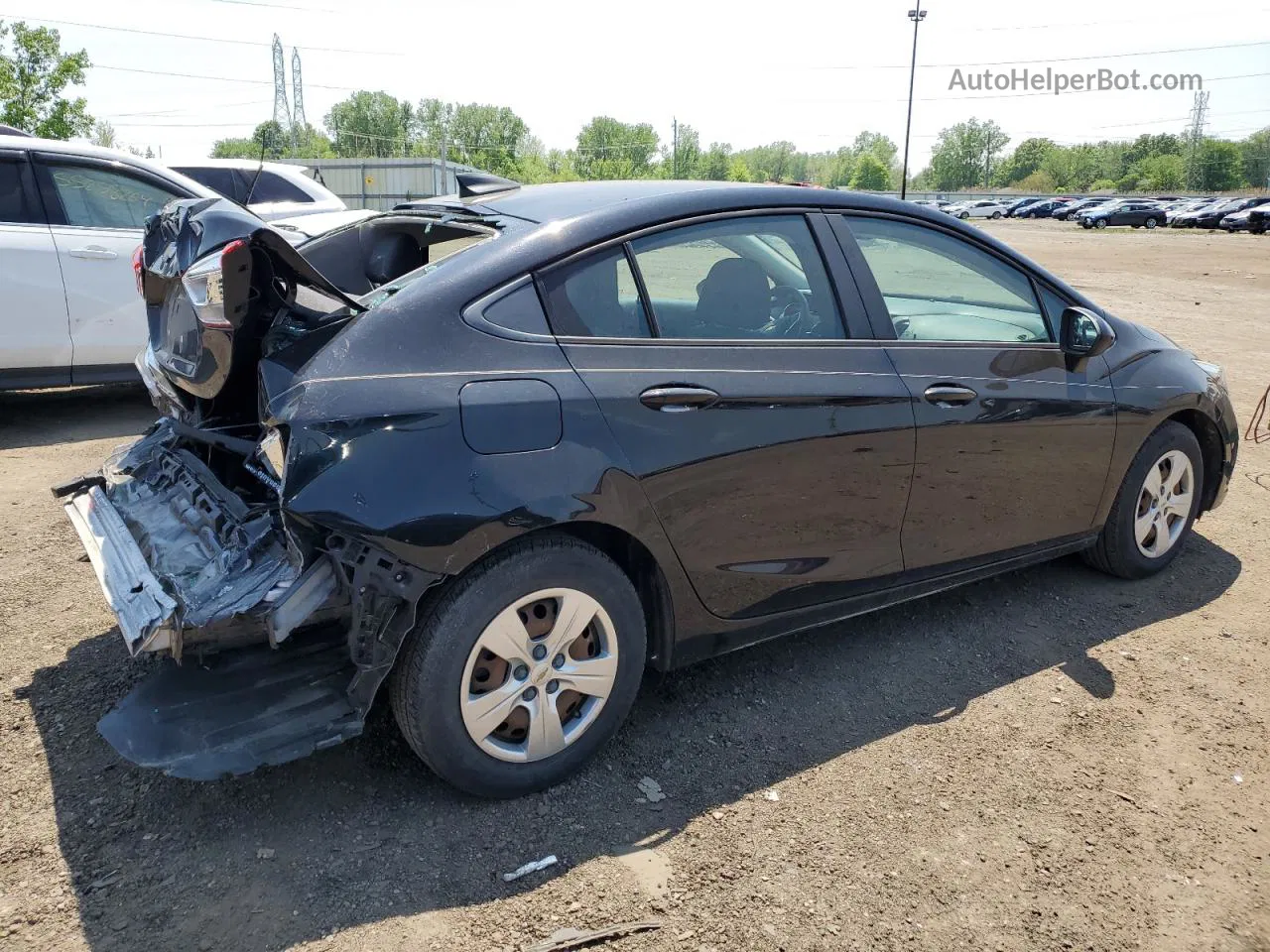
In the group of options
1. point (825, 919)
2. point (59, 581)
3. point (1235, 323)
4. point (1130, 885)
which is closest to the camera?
point (825, 919)

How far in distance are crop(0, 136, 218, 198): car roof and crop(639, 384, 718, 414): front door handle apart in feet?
14.8

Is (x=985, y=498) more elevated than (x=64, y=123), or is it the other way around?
(x=64, y=123)

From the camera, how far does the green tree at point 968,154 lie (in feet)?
419

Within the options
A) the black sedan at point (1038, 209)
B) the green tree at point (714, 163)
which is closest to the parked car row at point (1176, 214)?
the black sedan at point (1038, 209)

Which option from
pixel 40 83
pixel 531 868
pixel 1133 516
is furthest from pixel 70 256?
pixel 40 83

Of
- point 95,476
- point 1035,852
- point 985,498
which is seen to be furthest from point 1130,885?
point 95,476

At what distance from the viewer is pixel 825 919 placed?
2.45 meters

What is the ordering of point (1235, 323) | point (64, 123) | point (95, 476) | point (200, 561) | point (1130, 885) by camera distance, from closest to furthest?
point (1130, 885)
point (200, 561)
point (95, 476)
point (1235, 323)
point (64, 123)

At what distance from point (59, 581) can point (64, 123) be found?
2755 cm

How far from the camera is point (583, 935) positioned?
236 centimetres

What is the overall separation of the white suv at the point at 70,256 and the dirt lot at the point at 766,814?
277 centimetres

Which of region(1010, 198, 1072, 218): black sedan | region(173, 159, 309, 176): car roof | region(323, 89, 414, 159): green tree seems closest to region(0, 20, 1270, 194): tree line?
region(323, 89, 414, 159): green tree

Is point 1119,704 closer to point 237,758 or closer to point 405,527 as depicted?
point 405,527

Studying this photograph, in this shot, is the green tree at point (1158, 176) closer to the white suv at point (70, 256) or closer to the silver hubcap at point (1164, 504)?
the silver hubcap at point (1164, 504)
